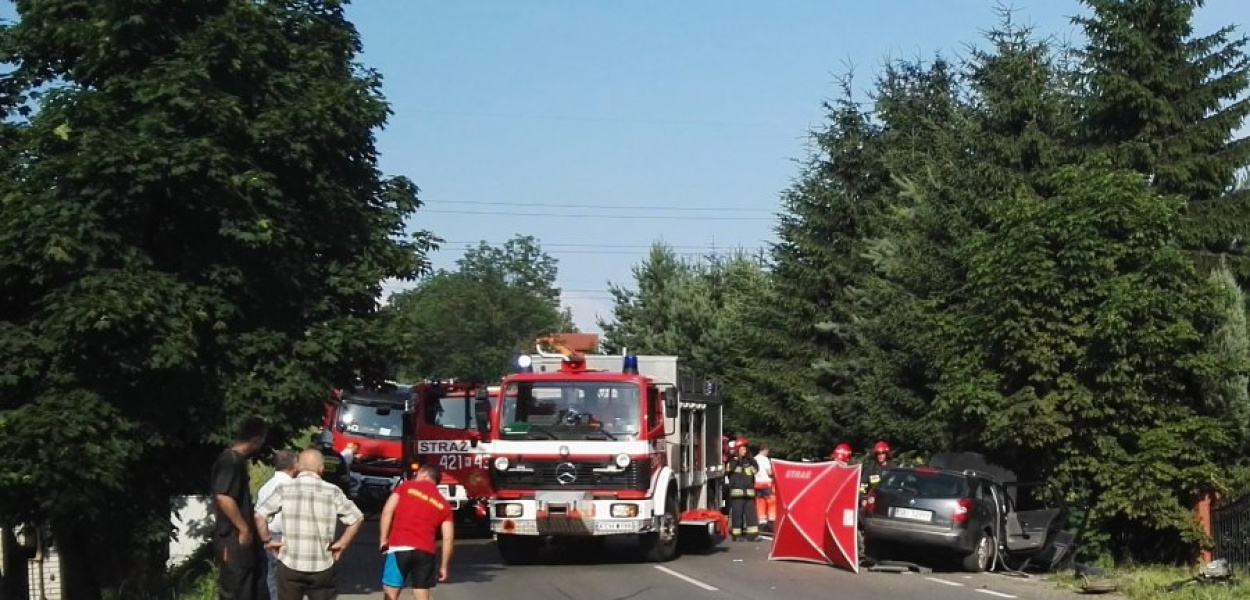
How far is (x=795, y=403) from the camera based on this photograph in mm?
39344

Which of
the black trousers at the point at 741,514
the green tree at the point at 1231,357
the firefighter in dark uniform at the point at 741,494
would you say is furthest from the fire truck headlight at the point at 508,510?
the green tree at the point at 1231,357

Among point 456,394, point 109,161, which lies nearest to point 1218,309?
point 456,394

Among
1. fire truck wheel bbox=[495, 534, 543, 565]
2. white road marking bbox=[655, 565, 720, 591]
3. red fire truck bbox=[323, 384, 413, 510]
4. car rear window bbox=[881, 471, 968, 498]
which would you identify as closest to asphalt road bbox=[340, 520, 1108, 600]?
white road marking bbox=[655, 565, 720, 591]

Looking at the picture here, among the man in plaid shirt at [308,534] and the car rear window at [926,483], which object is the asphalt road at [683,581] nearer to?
the car rear window at [926,483]

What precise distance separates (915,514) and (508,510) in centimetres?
562

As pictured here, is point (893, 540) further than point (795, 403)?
No

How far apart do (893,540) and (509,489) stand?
541cm

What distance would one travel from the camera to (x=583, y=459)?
2028cm

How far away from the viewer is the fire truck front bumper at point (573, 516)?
20031mm

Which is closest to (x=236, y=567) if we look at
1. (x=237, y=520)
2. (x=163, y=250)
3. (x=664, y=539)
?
(x=237, y=520)

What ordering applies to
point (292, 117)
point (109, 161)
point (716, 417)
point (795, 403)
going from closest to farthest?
point (109, 161)
point (292, 117)
point (716, 417)
point (795, 403)

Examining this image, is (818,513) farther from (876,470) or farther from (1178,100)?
(1178,100)

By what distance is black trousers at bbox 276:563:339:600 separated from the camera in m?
10.9

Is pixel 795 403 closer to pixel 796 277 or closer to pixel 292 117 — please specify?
pixel 796 277
